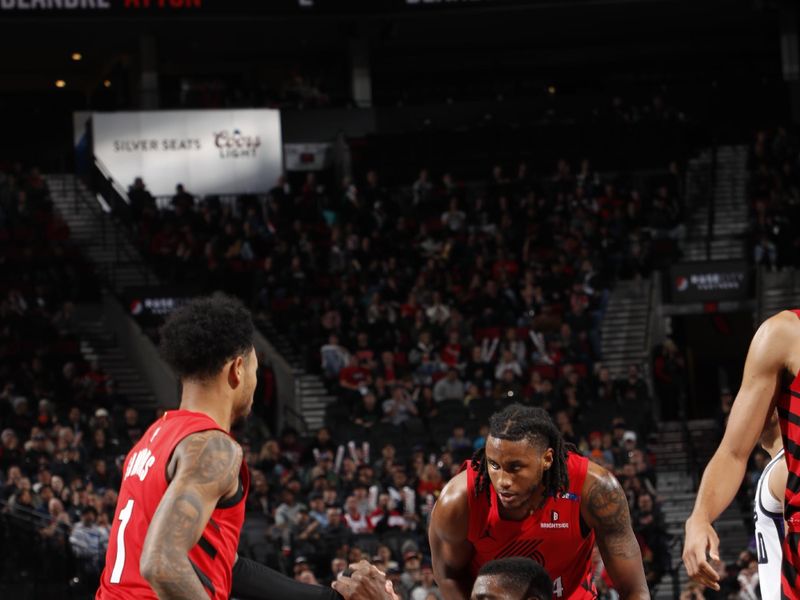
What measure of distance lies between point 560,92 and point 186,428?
32.1 m

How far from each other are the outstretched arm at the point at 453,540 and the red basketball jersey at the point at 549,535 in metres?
0.03

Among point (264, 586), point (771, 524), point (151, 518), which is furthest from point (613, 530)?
point (151, 518)

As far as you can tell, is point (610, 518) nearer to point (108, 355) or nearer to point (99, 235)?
point (108, 355)

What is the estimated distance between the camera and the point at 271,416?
24.2 metres

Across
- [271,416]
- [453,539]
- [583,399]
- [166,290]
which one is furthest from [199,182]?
[453,539]

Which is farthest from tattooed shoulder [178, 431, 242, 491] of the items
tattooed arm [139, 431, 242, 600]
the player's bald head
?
the player's bald head

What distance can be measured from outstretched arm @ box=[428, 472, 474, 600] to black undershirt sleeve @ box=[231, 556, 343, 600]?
141 centimetres

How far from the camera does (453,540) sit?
6543mm

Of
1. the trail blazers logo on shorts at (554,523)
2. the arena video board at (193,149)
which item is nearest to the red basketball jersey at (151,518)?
the trail blazers logo on shorts at (554,523)

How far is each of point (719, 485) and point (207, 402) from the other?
5.57 feet

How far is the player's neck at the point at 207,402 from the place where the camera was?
4.88 metres

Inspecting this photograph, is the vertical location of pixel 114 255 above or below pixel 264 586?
above

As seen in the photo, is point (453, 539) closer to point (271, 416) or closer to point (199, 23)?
point (271, 416)

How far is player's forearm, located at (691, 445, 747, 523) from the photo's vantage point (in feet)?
16.0
